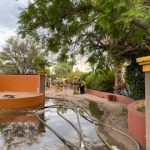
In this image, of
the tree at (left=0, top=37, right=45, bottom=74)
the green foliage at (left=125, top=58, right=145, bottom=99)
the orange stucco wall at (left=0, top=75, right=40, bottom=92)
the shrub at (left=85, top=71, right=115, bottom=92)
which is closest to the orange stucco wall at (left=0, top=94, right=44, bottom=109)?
the green foliage at (left=125, top=58, right=145, bottom=99)

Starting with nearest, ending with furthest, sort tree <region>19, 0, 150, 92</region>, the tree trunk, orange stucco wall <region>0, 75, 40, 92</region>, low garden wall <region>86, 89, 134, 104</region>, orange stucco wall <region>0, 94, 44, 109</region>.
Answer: tree <region>19, 0, 150, 92</region>
orange stucco wall <region>0, 94, 44, 109</region>
low garden wall <region>86, 89, 134, 104</region>
the tree trunk
orange stucco wall <region>0, 75, 40, 92</region>

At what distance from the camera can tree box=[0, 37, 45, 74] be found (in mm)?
39031

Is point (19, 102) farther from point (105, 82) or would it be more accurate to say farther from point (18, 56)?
point (18, 56)

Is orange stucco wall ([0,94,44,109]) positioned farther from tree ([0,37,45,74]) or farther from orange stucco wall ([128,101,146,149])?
tree ([0,37,45,74])

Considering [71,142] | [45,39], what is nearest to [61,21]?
[45,39]

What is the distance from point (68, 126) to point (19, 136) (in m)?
2.35

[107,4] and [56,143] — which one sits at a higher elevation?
[107,4]

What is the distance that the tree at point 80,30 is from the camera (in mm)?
10906

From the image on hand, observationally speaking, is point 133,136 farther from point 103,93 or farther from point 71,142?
point 103,93

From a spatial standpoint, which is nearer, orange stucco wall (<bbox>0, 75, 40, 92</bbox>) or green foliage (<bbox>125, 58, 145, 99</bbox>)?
green foliage (<bbox>125, 58, 145, 99</bbox>)

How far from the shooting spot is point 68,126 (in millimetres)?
11531

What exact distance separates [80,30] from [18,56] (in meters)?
27.2

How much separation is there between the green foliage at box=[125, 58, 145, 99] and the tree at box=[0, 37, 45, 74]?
2189 centimetres

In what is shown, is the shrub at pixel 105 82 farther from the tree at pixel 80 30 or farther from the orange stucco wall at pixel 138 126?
the orange stucco wall at pixel 138 126
